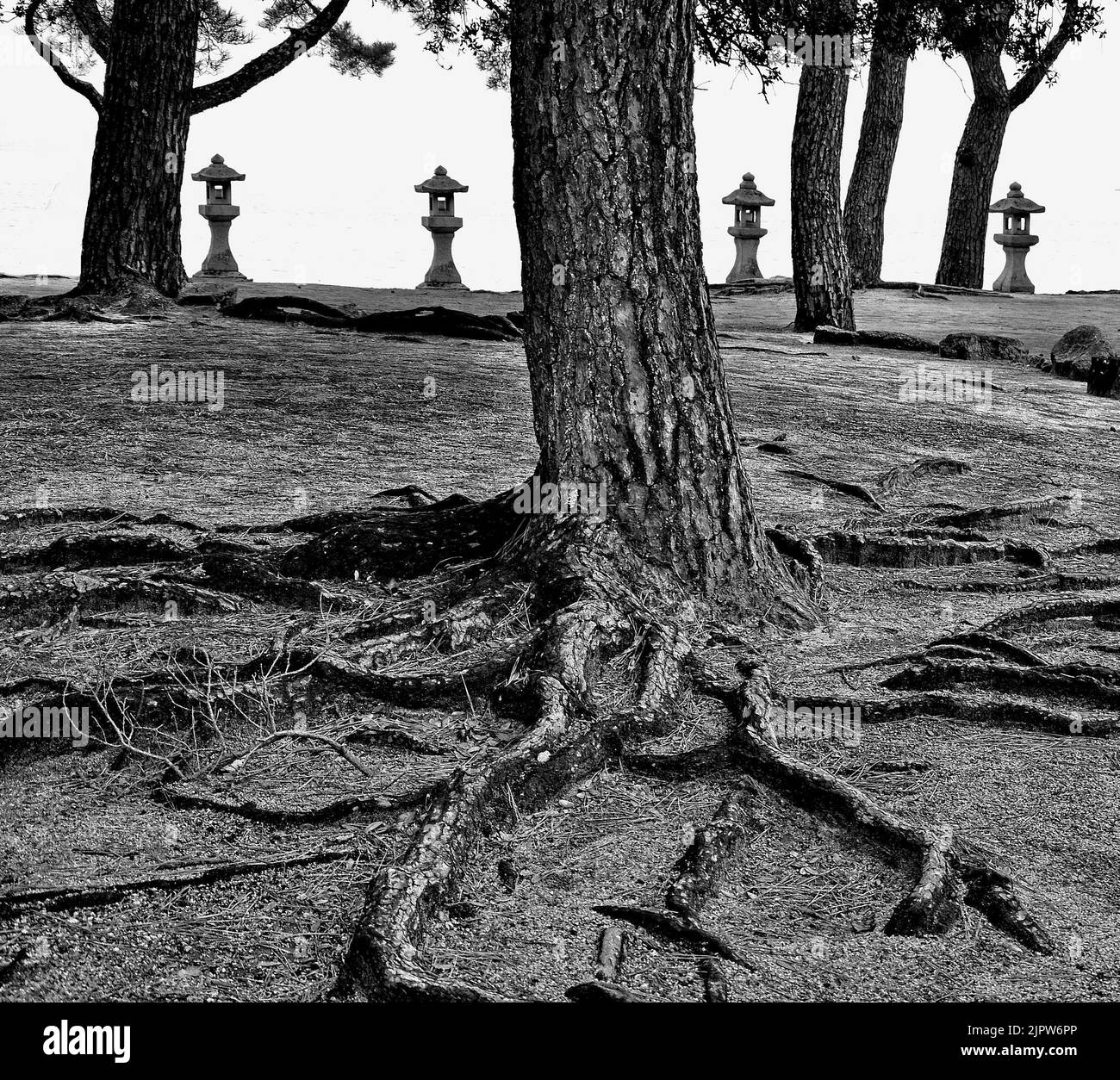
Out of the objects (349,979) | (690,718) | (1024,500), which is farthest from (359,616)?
(1024,500)

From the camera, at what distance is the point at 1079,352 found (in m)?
12.7

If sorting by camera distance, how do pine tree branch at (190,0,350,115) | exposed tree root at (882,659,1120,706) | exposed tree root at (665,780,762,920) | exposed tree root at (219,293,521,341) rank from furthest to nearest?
pine tree branch at (190,0,350,115) < exposed tree root at (219,293,521,341) < exposed tree root at (882,659,1120,706) < exposed tree root at (665,780,762,920)

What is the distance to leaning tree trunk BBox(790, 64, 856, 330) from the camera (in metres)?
14.3

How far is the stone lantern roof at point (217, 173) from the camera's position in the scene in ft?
80.0

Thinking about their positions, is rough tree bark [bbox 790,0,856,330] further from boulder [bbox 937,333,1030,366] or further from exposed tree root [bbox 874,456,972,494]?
exposed tree root [bbox 874,456,972,494]

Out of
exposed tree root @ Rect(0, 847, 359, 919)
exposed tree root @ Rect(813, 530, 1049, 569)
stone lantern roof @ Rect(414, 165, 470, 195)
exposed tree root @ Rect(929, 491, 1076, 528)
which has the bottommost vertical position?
exposed tree root @ Rect(0, 847, 359, 919)

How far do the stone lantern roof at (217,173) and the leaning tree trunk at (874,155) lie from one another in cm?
1136

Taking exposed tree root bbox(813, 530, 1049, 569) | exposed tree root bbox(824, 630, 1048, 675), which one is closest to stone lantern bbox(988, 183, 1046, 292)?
exposed tree root bbox(813, 530, 1049, 569)

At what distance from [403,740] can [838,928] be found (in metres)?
1.41

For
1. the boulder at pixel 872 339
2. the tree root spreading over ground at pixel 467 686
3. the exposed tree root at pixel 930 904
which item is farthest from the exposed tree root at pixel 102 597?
the boulder at pixel 872 339

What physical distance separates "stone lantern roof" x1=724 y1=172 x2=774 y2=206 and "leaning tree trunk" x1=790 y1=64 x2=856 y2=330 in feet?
40.2

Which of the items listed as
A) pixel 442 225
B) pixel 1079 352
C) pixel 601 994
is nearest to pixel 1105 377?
pixel 1079 352
